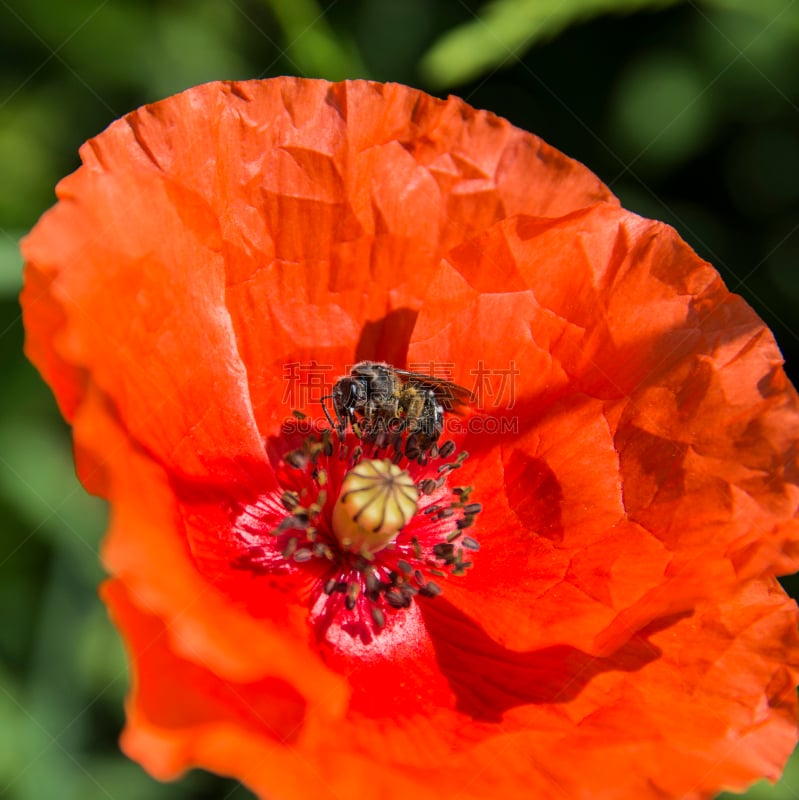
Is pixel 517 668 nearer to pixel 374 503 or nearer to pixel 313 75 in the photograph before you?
pixel 374 503

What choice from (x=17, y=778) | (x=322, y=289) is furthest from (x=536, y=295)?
(x=17, y=778)

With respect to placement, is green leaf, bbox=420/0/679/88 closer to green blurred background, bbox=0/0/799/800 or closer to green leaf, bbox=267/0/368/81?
green blurred background, bbox=0/0/799/800

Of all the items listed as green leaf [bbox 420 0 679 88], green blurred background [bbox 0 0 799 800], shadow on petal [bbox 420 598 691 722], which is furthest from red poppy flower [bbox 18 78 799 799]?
green blurred background [bbox 0 0 799 800]

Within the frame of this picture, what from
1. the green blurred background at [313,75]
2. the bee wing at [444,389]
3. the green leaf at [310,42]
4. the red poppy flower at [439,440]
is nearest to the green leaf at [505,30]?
the green blurred background at [313,75]

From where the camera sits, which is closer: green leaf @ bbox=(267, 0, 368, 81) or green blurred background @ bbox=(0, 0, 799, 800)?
green blurred background @ bbox=(0, 0, 799, 800)

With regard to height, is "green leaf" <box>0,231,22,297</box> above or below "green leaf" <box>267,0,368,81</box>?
below

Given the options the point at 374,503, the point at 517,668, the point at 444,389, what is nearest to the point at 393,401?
the point at 444,389

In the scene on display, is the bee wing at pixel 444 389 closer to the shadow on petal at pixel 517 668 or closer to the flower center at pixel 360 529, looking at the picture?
the flower center at pixel 360 529
